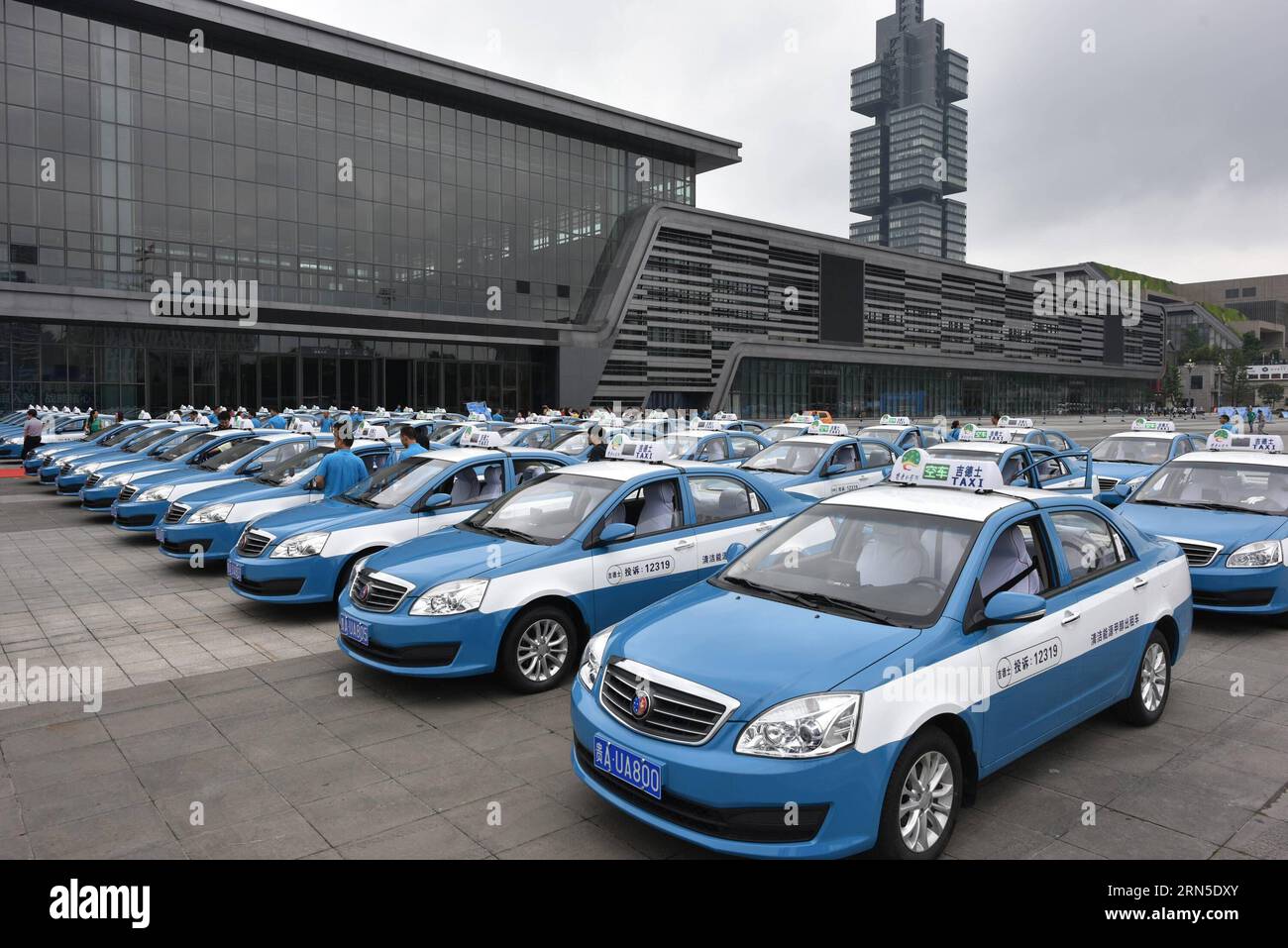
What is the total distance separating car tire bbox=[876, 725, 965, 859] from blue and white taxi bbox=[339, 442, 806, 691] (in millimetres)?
2855

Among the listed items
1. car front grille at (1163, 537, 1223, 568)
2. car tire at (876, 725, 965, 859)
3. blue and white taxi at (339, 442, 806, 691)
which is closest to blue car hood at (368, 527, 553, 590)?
blue and white taxi at (339, 442, 806, 691)

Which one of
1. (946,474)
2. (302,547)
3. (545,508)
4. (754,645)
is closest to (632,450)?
(545,508)

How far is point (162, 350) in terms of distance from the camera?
38.6 metres

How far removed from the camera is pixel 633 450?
8.57 m

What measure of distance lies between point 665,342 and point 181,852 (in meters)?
56.1

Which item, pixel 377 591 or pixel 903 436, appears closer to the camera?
pixel 377 591

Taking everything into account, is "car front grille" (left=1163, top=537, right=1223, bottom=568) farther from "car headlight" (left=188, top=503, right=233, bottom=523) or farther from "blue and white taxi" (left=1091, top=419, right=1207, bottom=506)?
"car headlight" (left=188, top=503, right=233, bottom=523)

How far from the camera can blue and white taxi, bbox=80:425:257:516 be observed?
1383 cm

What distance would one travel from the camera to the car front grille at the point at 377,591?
19.0 ft

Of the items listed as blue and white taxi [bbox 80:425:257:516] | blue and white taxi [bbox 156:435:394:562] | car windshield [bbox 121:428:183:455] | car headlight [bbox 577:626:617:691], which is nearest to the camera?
car headlight [bbox 577:626:617:691]

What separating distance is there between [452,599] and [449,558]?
0.52 meters

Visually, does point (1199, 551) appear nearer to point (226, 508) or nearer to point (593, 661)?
point (593, 661)
